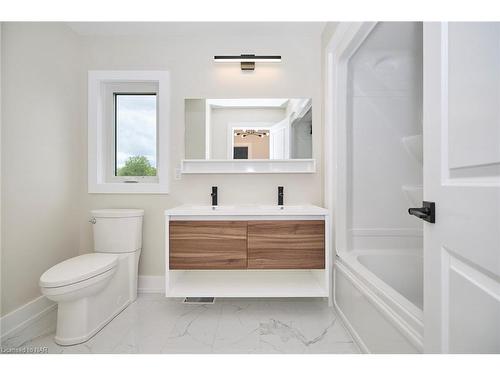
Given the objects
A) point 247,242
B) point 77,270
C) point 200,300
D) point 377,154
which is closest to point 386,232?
point 377,154

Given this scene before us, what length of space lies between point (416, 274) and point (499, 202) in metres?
1.49

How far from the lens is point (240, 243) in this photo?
5.82ft

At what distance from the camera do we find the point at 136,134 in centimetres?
239

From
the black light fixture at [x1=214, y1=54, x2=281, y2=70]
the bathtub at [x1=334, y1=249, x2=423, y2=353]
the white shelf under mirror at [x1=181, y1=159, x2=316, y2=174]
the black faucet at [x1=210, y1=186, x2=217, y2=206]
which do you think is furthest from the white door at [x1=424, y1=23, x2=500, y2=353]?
the black faucet at [x1=210, y1=186, x2=217, y2=206]

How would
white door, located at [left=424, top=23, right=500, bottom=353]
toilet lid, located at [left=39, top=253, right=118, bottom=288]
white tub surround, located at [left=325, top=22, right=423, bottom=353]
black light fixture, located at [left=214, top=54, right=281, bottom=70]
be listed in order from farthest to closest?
black light fixture, located at [left=214, top=54, right=281, bottom=70], white tub surround, located at [left=325, top=22, right=423, bottom=353], toilet lid, located at [left=39, top=253, right=118, bottom=288], white door, located at [left=424, top=23, right=500, bottom=353]

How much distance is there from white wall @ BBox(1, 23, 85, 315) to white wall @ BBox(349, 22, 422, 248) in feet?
7.46

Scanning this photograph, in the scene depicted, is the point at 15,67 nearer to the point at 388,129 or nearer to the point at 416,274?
the point at 388,129

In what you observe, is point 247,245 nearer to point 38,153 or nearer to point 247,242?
point 247,242

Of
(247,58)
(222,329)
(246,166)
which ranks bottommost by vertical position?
(222,329)

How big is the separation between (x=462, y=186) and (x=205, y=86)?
2040mm

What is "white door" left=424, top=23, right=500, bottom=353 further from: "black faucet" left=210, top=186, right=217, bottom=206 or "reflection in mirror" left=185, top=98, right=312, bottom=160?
"black faucet" left=210, top=186, right=217, bottom=206

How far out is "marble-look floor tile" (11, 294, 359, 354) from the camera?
150cm

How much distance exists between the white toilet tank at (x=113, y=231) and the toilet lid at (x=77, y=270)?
0.13m
